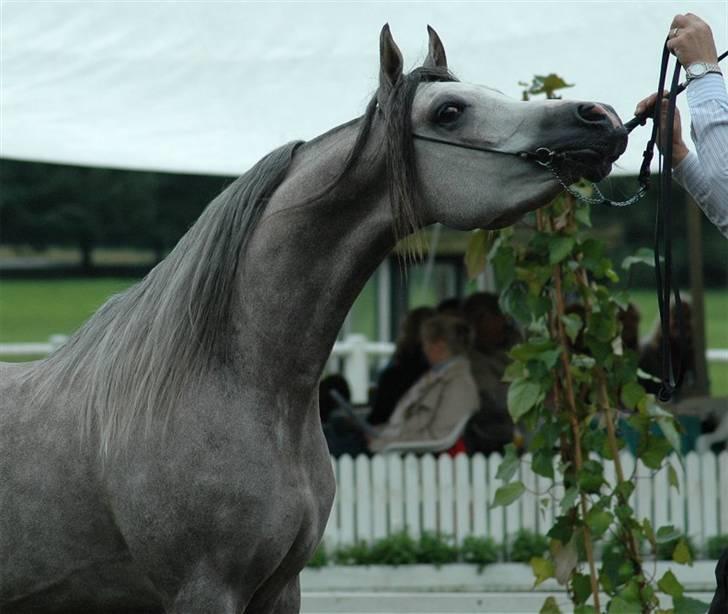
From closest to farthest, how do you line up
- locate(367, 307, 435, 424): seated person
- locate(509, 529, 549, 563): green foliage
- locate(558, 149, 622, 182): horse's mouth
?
1. locate(558, 149, 622, 182): horse's mouth
2. locate(509, 529, 549, 563): green foliage
3. locate(367, 307, 435, 424): seated person

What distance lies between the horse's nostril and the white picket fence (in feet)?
12.9

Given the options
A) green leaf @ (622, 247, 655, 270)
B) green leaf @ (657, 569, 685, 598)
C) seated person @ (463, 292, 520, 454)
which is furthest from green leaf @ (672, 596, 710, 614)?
seated person @ (463, 292, 520, 454)

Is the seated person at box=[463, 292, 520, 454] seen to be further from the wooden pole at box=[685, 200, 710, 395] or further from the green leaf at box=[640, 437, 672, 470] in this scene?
the green leaf at box=[640, 437, 672, 470]

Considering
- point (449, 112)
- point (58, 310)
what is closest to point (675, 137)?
point (449, 112)

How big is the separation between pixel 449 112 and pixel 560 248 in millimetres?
1434

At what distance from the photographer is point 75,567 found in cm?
247

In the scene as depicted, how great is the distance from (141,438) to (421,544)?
3.74m

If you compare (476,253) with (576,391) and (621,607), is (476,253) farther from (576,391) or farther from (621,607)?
(621,607)

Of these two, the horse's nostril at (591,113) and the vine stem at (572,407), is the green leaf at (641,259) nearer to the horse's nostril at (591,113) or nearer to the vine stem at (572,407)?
the vine stem at (572,407)

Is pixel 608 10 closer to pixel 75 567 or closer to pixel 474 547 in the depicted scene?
pixel 474 547

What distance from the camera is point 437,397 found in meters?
6.70

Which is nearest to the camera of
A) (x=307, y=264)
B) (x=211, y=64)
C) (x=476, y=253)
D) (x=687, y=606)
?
(x=307, y=264)

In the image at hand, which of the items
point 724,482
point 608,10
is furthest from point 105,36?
point 724,482

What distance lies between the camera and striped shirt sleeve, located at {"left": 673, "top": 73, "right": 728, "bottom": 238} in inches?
96.8
